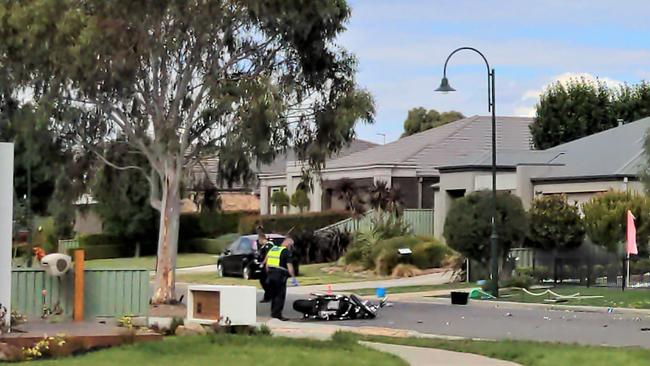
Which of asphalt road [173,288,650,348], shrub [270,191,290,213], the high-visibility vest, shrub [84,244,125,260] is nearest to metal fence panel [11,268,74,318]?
the high-visibility vest

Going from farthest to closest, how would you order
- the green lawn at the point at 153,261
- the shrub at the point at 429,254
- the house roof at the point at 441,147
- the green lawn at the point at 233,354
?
the house roof at the point at 441,147 → the green lawn at the point at 153,261 → the shrub at the point at 429,254 → the green lawn at the point at 233,354

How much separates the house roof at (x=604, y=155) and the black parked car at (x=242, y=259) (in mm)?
10018

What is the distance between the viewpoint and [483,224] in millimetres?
34531

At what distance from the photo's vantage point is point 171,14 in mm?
25953

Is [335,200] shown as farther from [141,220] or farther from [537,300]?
[537,300]

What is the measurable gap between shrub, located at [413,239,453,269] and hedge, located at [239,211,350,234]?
403 inches

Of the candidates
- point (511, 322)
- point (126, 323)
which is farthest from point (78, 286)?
point (511, 322)

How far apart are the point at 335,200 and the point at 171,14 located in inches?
1322

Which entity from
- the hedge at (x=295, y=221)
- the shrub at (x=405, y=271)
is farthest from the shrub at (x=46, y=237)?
the shrub at (x=405, y=271)

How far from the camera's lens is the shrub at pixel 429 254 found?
42094 mm

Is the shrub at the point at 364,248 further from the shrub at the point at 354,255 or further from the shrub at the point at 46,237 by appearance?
the shrub at the point at 46,237

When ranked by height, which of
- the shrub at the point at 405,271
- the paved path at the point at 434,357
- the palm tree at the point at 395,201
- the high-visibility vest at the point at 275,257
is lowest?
the paved path at the point at 434,357

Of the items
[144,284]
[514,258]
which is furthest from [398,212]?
[144,284]

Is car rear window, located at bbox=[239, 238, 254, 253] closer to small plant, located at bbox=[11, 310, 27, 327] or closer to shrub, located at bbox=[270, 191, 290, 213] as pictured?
shrub, located at bbox=[270, 191, 290, 213]
